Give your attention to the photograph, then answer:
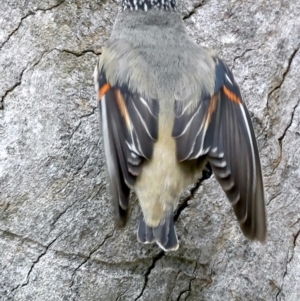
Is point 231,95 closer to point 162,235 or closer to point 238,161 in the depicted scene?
point 238,161

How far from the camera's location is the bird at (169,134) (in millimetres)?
3783

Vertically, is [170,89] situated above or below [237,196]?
above

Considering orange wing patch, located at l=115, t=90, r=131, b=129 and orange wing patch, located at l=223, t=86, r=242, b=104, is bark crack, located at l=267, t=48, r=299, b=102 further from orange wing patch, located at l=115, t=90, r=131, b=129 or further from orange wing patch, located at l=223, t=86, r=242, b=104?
orange wing patch, located at l=115, t=90, r=131, b=129

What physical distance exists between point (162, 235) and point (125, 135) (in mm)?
505

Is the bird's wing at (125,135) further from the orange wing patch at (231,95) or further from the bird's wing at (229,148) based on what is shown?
the orange wing patch at (231,95)

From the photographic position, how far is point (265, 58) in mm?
4387

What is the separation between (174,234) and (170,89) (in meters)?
0.70

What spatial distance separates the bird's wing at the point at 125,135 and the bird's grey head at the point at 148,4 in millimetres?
658

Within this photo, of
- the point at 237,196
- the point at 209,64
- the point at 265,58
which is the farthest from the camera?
the point at 265,58

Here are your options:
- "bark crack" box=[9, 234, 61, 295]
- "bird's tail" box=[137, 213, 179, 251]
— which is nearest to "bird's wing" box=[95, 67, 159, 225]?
"bird's tail" box=[137, 213, 179, 251]

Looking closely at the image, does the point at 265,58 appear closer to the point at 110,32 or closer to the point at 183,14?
the point at 183,14

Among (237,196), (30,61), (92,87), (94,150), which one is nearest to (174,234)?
(237,196)

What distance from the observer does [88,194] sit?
163 inches

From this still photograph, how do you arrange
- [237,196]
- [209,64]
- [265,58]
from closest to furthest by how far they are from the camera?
[237,196] → [209,64] → [265,58]
